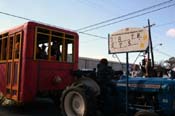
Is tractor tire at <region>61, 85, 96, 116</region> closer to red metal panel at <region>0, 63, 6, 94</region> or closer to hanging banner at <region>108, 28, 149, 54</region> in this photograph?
hanging banner at <region>108, 28, 149, 54</region>

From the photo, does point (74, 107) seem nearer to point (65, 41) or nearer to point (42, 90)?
point (42, 90)

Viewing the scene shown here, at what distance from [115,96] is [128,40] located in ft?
5.65

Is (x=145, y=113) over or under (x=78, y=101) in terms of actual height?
under

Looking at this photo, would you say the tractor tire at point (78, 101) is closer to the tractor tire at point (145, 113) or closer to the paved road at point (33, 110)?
the tractor tire at point (145, 113)

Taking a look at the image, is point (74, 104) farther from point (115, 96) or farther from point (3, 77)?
point (3, 77)

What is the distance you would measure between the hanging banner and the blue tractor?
876mm

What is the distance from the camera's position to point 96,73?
865 cm

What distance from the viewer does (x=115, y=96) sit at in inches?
327

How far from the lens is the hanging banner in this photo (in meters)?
7.07

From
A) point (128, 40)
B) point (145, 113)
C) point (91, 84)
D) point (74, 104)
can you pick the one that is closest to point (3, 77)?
point (74, 104)

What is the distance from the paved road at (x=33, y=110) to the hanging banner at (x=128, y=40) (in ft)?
11.5

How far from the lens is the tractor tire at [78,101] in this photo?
790cm

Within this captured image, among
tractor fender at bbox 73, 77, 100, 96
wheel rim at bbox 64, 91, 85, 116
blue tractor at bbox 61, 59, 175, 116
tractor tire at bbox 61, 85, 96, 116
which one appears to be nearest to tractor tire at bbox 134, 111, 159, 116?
blue tractor at bbox 61, 59, 175, 116

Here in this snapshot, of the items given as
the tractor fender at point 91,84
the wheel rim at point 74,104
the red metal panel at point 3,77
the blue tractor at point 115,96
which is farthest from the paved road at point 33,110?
the tractor fender at point 91,84
